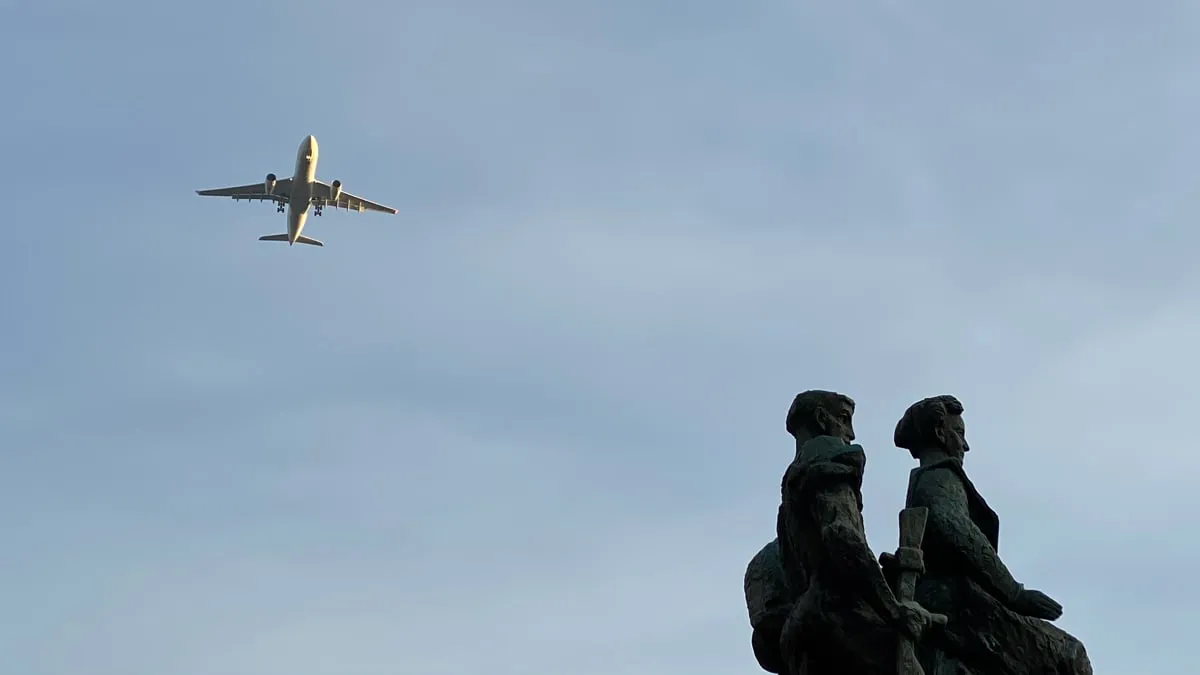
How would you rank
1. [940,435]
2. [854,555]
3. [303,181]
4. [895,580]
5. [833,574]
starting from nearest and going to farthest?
[854,555] < [833,574] < [895,580] < [940,435] < [303,181]

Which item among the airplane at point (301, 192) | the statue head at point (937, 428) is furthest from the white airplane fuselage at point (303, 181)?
the statue head at point (937, 428)

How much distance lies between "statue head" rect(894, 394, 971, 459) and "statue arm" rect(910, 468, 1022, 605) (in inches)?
15.3

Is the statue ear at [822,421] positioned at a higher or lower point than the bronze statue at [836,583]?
higher

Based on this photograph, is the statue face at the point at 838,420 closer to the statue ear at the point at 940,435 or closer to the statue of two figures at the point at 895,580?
the statue of two figures at the point at 895,580

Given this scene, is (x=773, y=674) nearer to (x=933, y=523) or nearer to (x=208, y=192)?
(x=933, y=523)

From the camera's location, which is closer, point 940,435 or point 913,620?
point 913,620

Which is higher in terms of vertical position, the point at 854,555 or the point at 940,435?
the point at 940,435

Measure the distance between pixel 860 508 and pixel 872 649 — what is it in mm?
1014

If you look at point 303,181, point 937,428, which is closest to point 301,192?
point 303,181

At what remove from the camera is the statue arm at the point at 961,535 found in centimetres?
1357

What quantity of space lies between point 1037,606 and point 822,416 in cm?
216

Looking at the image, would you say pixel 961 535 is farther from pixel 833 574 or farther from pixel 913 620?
pixel 833 574

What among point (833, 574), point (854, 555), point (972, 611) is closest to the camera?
point (854, 555)

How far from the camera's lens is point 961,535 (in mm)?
13688
